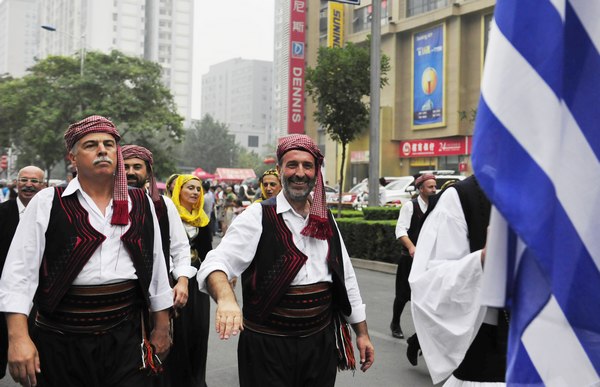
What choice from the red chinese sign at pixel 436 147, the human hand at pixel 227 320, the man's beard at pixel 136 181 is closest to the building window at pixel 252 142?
the red chinese sign at pixel 436 147

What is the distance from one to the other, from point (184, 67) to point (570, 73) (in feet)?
442

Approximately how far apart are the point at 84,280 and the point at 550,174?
2195 mm

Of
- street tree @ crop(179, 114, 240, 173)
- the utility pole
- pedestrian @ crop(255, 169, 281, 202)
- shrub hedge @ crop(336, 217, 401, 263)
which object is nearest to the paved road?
pedestrian @ crop(255, 169, 281, 202)

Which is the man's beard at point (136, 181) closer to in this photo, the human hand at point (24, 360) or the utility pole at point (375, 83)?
the human hand at point (24, 360)

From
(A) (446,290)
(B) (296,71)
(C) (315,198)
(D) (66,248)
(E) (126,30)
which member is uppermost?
(E) (126,30)

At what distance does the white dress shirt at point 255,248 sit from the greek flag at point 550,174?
1.60 meters

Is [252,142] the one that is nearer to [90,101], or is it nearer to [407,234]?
[90,101]

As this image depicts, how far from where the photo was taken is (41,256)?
3.04 m

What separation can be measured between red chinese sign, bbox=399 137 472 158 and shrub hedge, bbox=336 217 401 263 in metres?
23.9

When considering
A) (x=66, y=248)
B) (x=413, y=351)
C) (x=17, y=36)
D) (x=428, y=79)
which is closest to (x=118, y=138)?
(x=66, y=248)

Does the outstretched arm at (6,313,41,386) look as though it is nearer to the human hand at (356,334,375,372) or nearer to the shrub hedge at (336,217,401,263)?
the human hand at (356,334,375,372)

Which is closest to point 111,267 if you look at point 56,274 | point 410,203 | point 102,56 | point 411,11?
point 56,274

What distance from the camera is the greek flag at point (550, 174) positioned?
5.57 feet

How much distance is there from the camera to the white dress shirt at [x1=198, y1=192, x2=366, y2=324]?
3.19 m
